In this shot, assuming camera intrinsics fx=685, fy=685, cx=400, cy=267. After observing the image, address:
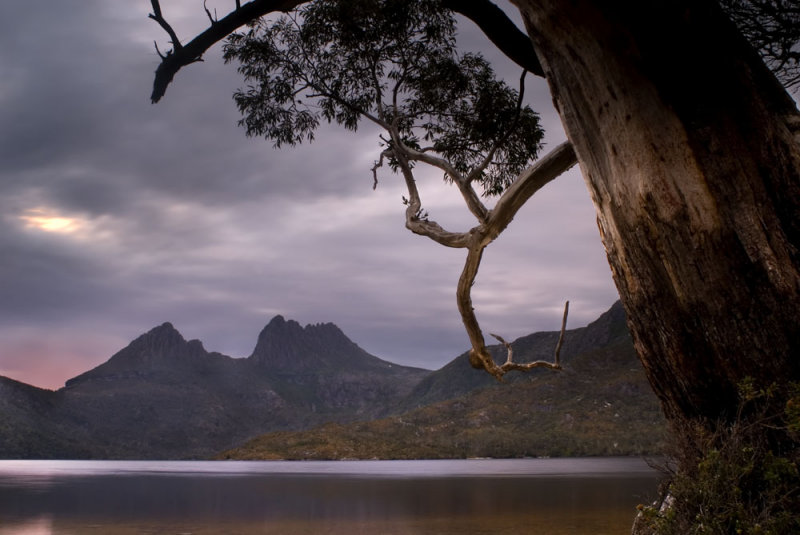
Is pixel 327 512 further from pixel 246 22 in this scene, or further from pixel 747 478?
pixel 747 478

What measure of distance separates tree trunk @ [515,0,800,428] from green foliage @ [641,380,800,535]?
195 millimetres

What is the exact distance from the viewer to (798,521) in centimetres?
342

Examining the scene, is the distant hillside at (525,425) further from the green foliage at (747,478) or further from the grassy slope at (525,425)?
the green foliage at (747,478)

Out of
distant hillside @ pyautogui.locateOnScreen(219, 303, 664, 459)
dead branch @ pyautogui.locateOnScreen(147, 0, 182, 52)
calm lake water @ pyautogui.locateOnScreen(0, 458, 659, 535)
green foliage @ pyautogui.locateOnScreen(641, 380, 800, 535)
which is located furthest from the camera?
distant hillside @ pyautogui.locateOnScreen(219, 303, 664, 459)

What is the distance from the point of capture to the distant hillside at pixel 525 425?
12106cm

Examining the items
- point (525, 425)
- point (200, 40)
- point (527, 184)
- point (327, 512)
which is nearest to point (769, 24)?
point (527, 184)

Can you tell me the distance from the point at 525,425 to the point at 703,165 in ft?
450

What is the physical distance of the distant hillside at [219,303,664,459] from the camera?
121 meters

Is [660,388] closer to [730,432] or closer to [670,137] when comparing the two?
[730,432]

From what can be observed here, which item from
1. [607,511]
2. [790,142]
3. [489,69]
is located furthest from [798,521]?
[607,511]

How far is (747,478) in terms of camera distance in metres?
3.85

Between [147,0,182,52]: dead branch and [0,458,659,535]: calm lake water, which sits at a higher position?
[147,0,182,52]: dead branch

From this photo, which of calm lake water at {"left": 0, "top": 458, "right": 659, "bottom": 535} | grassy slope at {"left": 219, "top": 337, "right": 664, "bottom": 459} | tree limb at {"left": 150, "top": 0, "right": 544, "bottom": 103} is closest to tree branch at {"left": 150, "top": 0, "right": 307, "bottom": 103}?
tree limb at {"left": 150, "top": 0, "right": 544, "bottom": 103}

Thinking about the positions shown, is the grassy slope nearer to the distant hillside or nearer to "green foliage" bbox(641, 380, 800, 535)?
the distant hillside
